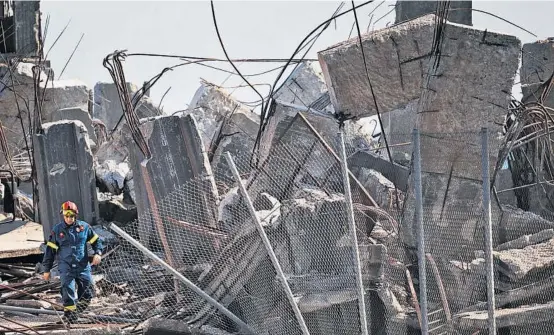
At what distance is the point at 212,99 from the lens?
14531 millimetres

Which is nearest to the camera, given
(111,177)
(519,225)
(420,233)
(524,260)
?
(420,233)

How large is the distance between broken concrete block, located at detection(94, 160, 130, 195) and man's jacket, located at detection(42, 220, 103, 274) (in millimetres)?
3926

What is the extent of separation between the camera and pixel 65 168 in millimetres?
12344

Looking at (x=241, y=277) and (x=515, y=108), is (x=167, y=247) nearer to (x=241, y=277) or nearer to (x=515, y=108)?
(x=241, y=277)

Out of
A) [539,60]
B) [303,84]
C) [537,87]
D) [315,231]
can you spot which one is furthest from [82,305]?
[539,60]

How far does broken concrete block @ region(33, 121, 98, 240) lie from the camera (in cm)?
1225

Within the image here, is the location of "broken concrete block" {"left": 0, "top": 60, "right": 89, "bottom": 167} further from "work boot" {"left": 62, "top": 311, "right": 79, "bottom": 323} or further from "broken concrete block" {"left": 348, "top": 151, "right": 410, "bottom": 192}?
"work boot" {"left": 62, "top": 311, "right": 79, "bottom": 323}

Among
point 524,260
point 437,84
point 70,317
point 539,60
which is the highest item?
Result: point 539,60

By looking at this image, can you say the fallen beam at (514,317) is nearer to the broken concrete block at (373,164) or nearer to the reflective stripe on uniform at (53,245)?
the broken concrete block at (373,164)

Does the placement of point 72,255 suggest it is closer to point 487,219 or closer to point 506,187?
point 487,219

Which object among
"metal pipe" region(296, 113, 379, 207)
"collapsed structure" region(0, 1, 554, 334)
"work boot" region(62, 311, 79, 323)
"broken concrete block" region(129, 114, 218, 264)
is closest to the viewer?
"collapsed structure" region(0, 1, 554, 334)

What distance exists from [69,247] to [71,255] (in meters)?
0.09

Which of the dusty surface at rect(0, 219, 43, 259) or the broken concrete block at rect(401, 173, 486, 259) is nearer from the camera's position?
the broken concrete block at rect(401, 173, 486, 259)

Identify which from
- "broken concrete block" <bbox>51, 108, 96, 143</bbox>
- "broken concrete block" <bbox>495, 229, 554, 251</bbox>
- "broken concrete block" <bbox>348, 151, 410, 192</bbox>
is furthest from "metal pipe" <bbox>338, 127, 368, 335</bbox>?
"broken concrete block" <bbox>51, 108, 96, 143</bbox>
